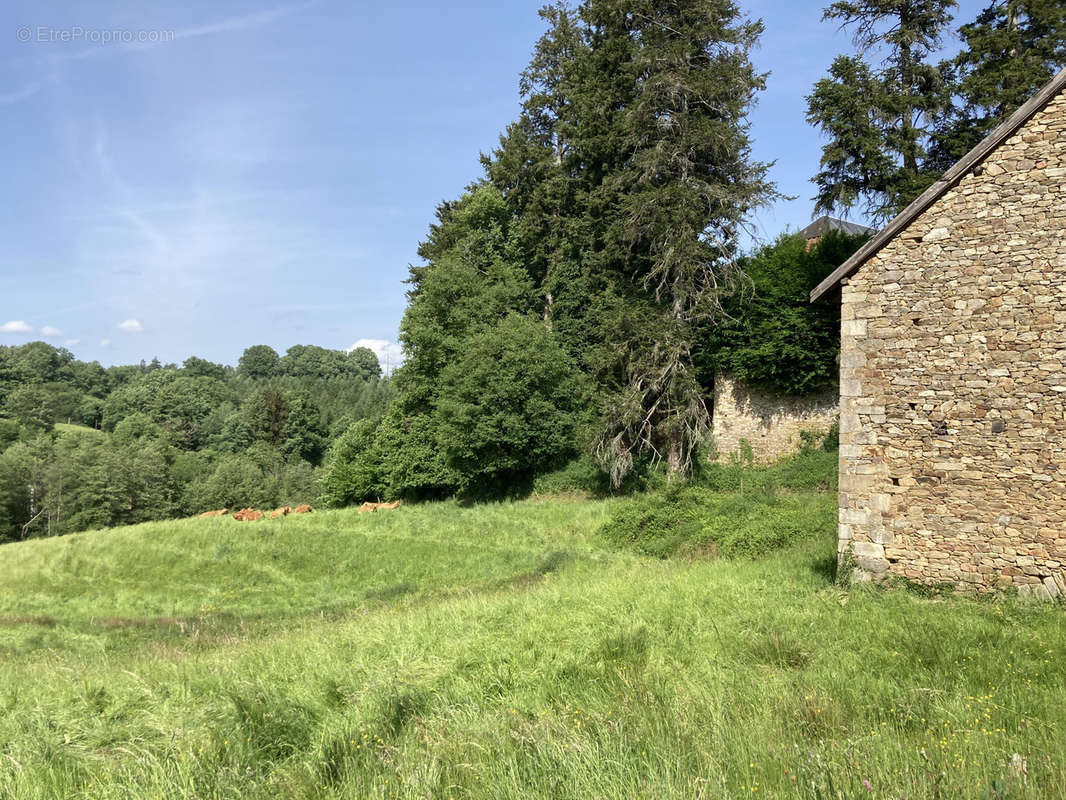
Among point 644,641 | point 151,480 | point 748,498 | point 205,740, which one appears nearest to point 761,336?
point 748,498

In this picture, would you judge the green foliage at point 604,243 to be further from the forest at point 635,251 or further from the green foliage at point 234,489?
the green foliage at point 234,489

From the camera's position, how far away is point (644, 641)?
6.77m

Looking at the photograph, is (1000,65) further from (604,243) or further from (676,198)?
(604,243)

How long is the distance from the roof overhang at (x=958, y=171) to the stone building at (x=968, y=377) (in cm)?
2

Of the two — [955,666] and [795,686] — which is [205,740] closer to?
[795,686]

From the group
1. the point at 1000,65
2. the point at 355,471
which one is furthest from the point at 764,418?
the point at 355,471

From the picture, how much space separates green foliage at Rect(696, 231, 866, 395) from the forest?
3.2 inches

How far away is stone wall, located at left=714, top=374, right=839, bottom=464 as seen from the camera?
75.0 feet

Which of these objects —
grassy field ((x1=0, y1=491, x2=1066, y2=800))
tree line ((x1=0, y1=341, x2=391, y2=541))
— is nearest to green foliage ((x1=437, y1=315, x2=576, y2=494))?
grassy field ((x1=0, y1=491, x2=1066, y2=800))

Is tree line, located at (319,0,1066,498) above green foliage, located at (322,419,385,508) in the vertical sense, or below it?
above

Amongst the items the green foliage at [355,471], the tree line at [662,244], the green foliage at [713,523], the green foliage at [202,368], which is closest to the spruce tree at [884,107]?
the tree line at [662,244]

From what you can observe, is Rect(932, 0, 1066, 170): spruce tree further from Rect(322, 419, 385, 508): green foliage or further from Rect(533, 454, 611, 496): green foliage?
Rect(322, 419, 385, 508): green foliage

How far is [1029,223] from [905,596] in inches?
216

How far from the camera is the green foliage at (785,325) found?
878 inches
